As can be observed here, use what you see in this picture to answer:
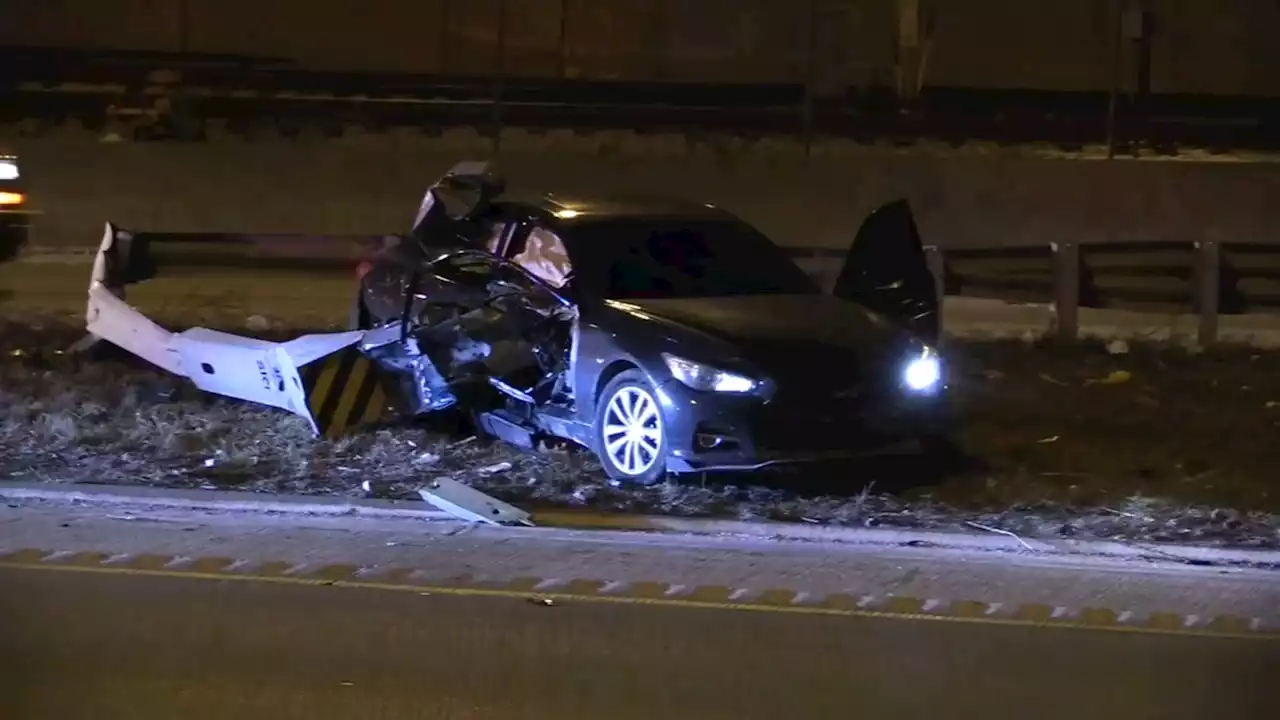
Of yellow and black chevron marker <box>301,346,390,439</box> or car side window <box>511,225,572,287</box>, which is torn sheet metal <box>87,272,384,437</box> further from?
car side window <box>511,225,572,287</box>

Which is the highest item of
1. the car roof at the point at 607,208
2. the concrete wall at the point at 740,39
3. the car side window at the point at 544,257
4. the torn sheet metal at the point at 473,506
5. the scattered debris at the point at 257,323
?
the concrete wall at the point at 740,39

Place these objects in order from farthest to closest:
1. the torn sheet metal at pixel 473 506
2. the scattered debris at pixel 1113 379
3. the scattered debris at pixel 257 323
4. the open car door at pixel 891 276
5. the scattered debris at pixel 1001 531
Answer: the scattered debris at pixel 257 323 < the scattered debris at pixel 1113 379 < the open car door at pixel 891 276 < the torn sheet metal at pixel 473 506 < the scattered debris at pixel 1001 531

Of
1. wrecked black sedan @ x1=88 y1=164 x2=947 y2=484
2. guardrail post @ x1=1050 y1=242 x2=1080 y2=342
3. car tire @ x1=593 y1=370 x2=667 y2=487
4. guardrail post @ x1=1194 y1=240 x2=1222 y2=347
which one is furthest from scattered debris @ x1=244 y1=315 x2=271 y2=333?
guardrail post @ x1=1194 y1=240 x2=1222 y2=347

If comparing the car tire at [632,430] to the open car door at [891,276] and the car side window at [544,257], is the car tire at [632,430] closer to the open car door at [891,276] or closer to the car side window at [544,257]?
the car side window at [544,257]

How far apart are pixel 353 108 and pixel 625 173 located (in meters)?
9.58

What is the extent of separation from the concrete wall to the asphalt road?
2876cm

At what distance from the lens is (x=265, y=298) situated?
698 inches

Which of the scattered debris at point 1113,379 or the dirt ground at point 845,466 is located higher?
the scattered debris at point 1113,379

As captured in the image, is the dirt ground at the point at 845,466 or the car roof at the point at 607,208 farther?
the car roof at the point at 607,208

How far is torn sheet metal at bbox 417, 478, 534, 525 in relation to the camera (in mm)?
8594

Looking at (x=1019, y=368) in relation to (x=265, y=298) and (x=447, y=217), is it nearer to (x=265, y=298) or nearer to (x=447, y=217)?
(x=447, y=217)

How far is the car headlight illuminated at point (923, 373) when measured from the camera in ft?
30.4

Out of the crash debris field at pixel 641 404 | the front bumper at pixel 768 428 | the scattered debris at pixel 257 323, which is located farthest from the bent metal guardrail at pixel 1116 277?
the front bumper at pixel 768 428

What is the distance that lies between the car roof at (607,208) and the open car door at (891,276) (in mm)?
1136
